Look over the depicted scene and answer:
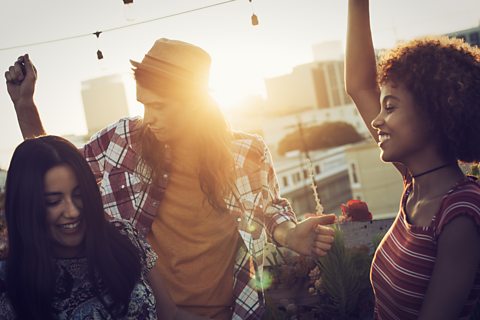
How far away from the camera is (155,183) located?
284 centimetres

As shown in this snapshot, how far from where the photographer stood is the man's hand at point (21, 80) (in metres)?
2.83

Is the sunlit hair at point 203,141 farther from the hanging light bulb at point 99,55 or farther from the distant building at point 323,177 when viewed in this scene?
the distant building at point 323,177

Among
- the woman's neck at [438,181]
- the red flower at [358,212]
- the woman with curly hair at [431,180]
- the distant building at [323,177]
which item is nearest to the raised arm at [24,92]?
the woman with curly hair at [431,180]

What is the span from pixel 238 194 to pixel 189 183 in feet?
0.83

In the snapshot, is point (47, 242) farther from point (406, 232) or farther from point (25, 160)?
point (406, 232)

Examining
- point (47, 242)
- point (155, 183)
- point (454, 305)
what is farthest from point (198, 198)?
point (454, 305)

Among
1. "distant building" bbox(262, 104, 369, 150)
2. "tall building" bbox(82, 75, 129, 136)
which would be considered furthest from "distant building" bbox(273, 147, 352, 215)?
"tall building" bbox(82, 75, 129, 136)

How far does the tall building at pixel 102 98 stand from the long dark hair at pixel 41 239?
8621 cm

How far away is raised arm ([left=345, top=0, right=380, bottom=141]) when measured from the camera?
7.25 feet

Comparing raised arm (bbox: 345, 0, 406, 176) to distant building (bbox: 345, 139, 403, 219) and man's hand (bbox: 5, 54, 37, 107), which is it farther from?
distant building (bbox: 345, 139, 403, 219)

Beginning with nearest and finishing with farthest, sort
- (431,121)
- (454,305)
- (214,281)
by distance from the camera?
(454,305) < (431,121) < (214,281)

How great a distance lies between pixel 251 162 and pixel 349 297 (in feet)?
4.52

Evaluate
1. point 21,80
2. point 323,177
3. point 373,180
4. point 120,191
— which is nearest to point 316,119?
point 323,177

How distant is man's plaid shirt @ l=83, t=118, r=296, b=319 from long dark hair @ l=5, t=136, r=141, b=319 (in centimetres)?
63
